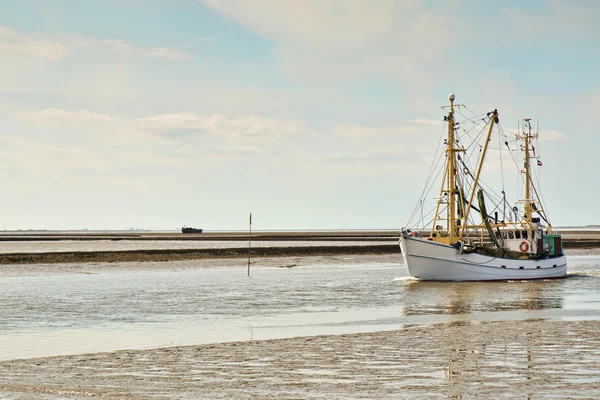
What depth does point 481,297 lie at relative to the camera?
38.7m

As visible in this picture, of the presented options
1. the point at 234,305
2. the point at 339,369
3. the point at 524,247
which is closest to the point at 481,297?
the point at 234,305

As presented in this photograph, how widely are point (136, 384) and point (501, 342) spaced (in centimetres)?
1054

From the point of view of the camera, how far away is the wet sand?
14.0 m

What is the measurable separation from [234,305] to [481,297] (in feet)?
44.6

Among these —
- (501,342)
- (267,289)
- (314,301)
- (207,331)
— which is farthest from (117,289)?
(501,342)

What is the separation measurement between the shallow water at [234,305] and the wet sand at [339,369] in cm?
276

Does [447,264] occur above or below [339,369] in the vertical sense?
above

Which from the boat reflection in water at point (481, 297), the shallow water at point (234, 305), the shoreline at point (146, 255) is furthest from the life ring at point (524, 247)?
the shoreline at point (146, 255)

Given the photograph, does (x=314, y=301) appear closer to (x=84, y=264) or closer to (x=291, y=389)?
(x=291, y=389)

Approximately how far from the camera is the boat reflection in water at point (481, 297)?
31.5m

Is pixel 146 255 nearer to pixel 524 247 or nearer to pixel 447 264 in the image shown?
pixel 447 264

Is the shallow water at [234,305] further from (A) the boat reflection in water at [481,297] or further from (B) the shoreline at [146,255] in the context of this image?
(B) the shoreline at [146,255]

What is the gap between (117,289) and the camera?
42.8 meters

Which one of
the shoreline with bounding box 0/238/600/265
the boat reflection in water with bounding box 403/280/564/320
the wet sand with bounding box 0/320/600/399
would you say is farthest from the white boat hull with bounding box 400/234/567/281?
the wet sand with bounding box 0/320/600/399
